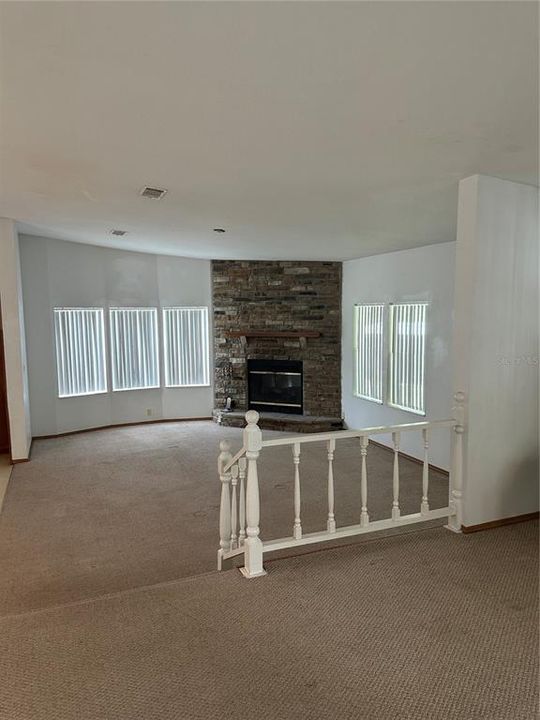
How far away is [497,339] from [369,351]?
3774mm

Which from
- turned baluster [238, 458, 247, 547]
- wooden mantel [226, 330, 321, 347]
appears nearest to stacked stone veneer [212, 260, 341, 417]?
wooden mantel [226, 330, 321, 347]

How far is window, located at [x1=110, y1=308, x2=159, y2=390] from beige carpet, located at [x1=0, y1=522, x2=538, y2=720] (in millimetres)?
5657

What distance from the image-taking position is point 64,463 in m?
5.92

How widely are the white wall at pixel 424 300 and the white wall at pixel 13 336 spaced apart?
15.1ft

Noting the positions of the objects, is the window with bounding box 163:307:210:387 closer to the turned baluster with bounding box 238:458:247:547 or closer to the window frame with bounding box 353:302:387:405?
the window frame with bounding box 353:302:387:405

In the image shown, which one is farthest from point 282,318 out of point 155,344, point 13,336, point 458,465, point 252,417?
point 252,417

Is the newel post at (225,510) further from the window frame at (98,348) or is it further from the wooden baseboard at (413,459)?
the window frame at (98,348)

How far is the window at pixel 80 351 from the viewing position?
711cm

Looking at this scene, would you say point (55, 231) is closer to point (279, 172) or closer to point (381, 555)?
point (279, 172)

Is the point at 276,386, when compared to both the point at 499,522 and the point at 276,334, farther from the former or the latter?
the point at 499,522

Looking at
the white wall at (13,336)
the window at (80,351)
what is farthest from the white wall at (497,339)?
the window at (80,351)

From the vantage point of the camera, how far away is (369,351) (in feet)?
23.0

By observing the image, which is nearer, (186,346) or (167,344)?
(167,344)

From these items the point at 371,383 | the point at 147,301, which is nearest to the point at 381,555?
the point at 371,383
